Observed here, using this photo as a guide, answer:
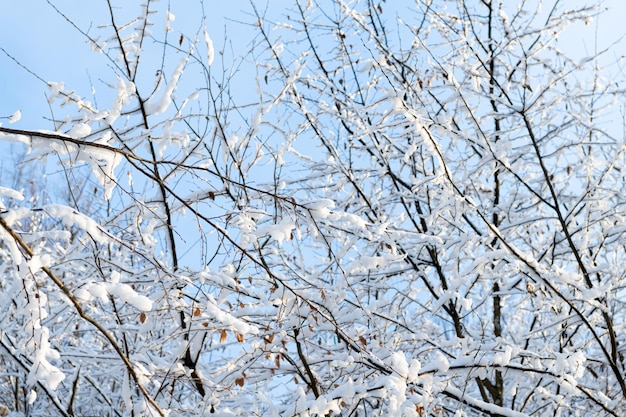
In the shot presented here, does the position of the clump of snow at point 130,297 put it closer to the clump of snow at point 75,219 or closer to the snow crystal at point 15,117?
the clump of snow at point 75,219

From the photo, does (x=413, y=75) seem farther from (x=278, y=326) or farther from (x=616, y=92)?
(x=278, y=326)

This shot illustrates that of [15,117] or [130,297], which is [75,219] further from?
[15,117]

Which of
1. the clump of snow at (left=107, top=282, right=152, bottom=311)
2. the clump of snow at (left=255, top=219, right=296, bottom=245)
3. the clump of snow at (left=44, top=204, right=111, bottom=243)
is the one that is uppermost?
the clump of snow at (left=255, top=219, right=296, bottom=245)

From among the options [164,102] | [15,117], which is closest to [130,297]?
[15,117]

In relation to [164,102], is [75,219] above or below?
below

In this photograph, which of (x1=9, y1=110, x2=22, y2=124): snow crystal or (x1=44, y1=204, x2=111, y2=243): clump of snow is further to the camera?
(x1=9, y1=110, x2=22, y2=124): snow crystal

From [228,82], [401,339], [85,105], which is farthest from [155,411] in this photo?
[228,82]

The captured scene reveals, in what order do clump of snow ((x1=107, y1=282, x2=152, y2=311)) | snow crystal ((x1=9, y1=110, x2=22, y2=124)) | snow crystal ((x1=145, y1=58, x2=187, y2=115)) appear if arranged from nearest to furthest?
clump of snow ((x1=107, y1=282, x2=152, y2=311)) < snow crystal ((x1=9, y1=110, x2=22, y2=124)) < snow crystal ((x1=145, y1=58, x2=187, y2=115))

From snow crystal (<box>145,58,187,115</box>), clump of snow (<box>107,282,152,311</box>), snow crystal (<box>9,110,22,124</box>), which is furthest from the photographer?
snow crystal (<box>145,58,187,115</box>)

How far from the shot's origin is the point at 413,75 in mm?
5355

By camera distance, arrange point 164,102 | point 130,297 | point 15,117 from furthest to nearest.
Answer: point 164,102 < point 15,117 < point 130,297

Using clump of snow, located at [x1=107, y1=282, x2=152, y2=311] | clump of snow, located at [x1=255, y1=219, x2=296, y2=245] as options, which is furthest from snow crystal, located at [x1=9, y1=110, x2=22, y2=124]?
clump of snow, located at [x1=255, y1=219, x2=296, y2=245]

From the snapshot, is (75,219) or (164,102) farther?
(164,102)

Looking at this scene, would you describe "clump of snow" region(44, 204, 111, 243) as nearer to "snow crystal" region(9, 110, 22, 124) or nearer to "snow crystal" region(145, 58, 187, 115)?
"snow crystal" region(9, 110, 22, 124)
